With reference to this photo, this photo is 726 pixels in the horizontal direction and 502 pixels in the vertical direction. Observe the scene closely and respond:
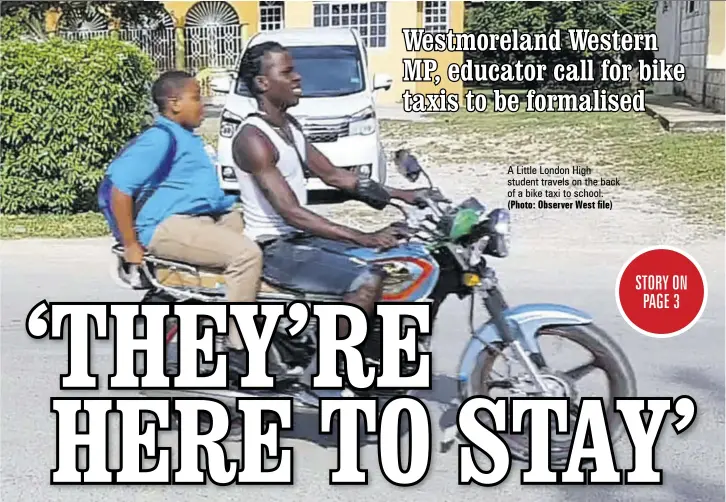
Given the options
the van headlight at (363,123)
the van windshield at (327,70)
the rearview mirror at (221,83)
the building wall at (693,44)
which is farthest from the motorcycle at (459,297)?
the building wall at (693,44)

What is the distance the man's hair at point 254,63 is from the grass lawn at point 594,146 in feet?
0.70

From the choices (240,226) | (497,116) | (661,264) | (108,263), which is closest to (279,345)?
(240,226)

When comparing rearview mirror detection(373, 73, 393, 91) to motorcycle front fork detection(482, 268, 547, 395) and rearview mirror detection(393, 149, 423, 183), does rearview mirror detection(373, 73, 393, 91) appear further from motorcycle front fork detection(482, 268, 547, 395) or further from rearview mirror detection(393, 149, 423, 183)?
motorcycle front fork detection(482, 268, 547, 395)

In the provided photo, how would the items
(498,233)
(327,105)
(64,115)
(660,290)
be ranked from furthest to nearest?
(64,115) < (660,290) < (327,105) < (498,233)

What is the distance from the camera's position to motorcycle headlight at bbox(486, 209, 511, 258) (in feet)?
10.7

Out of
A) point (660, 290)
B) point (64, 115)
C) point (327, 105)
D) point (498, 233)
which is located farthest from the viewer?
point (64, 115)

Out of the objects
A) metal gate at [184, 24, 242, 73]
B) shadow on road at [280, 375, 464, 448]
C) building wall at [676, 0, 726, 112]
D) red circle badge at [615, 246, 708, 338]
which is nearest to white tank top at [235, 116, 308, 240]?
metal gate at [184, 24, 242, 73]

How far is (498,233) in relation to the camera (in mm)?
3254

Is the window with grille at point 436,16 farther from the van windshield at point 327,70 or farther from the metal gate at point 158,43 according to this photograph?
the metal gate at point 158,43

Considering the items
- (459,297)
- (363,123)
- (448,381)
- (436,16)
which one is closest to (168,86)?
(363,123)

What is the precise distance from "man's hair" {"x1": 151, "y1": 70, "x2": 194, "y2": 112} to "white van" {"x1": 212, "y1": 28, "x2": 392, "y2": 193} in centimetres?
12

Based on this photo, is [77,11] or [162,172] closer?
[162,172]

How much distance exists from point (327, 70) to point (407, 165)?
39 centimetres

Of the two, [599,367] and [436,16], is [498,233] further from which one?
[436,16]
